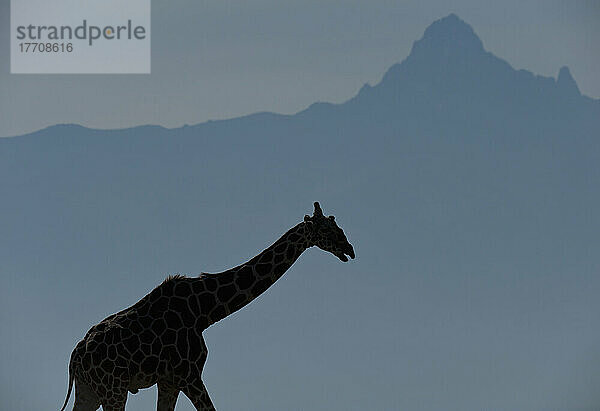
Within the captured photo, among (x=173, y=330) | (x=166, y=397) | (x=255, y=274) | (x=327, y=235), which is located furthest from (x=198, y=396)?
(x=327, y=235)

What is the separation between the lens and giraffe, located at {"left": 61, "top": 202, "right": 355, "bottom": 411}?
12172 mm

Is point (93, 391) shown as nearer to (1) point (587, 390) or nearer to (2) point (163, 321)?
(2) point (163, 321)

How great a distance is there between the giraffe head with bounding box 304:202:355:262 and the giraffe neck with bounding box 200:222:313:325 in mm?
69

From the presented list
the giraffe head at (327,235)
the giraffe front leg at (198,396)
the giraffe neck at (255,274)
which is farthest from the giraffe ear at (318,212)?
the giraffe front leg at (198,396)

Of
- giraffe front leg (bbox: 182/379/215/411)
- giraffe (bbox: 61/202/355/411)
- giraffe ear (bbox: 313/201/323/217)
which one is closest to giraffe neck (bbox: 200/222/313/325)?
giraffe (bbox: 61/202/355/411)

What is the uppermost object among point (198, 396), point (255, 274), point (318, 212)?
point (318, 212)

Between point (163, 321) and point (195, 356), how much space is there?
436 millimetres

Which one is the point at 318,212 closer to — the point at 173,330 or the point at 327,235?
the point at 327,235

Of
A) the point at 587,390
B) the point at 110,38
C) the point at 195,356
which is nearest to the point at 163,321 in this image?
the point at 195,356

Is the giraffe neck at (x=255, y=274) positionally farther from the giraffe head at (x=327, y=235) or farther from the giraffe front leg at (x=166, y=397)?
the giraffe front leg at (x=166, y=397)

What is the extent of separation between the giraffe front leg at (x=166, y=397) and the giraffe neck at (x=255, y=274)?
72 centimetres

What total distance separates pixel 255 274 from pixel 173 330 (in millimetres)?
964

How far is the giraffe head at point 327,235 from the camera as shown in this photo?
12695 mm

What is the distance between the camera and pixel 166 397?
12438 mm
